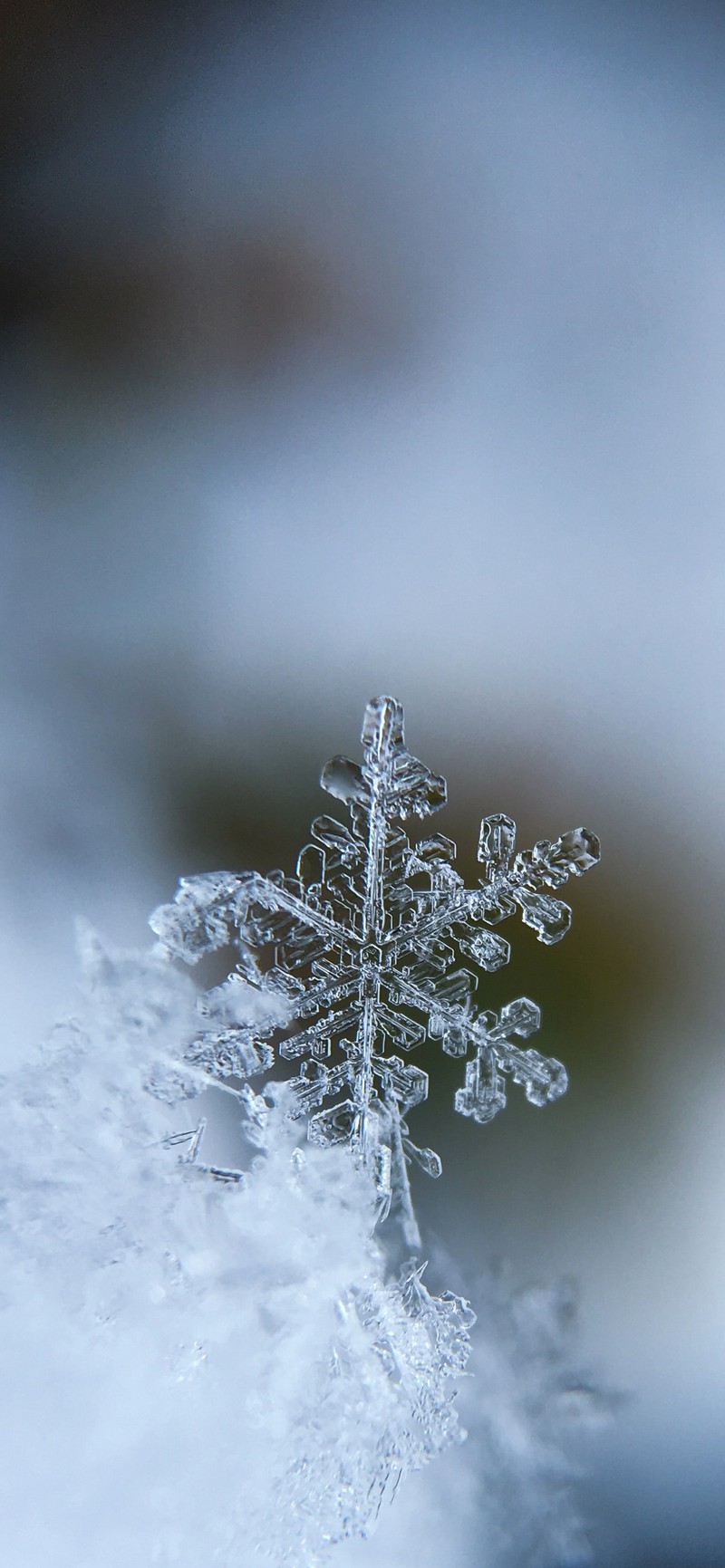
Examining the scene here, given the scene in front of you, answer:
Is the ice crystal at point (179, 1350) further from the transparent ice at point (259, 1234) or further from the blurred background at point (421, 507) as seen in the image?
the blurred background at point (421, 507)

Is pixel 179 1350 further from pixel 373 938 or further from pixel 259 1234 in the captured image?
pixel 373 938

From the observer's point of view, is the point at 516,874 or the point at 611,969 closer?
the point at 516,874

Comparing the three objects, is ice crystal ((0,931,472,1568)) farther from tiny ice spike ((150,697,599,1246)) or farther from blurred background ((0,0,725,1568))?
blurred background ((0,0,725,1568))

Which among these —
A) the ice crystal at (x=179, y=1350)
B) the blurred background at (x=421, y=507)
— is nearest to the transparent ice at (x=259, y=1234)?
the ice crystal at (x=179, y=1350)

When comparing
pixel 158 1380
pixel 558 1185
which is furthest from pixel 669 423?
pixel 158 1380

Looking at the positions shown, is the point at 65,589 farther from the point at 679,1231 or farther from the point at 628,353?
the point at 679,1231

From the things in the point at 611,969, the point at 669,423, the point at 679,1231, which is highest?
the point at 669,423
